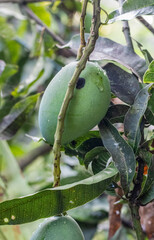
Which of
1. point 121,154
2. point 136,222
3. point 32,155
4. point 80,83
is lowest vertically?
point 32,155

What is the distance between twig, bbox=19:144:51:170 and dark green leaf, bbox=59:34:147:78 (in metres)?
0.85

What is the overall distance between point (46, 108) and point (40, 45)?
79cm

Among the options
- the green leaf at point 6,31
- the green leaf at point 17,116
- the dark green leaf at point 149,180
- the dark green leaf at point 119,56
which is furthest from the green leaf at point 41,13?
the dark green leaf at point 149,180

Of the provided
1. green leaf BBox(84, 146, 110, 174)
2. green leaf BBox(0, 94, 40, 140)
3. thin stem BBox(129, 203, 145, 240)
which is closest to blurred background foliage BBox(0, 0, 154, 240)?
green leaf BBox(0, 94, 40, 140)

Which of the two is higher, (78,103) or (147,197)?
(78,103)

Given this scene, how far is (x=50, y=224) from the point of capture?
672 mm

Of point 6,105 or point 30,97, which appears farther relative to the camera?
point 6,105

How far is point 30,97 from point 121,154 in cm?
51

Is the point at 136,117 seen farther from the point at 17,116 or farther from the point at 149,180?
the point at 17,116

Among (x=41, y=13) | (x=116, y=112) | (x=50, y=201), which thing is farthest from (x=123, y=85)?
(x=41, y=13)

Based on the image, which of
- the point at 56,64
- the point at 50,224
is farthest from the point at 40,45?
the point at 50,224

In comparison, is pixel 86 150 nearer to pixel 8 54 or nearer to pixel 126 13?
pixel 126 13

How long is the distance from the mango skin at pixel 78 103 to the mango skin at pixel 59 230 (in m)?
0.14

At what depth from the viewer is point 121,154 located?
2.32ft
